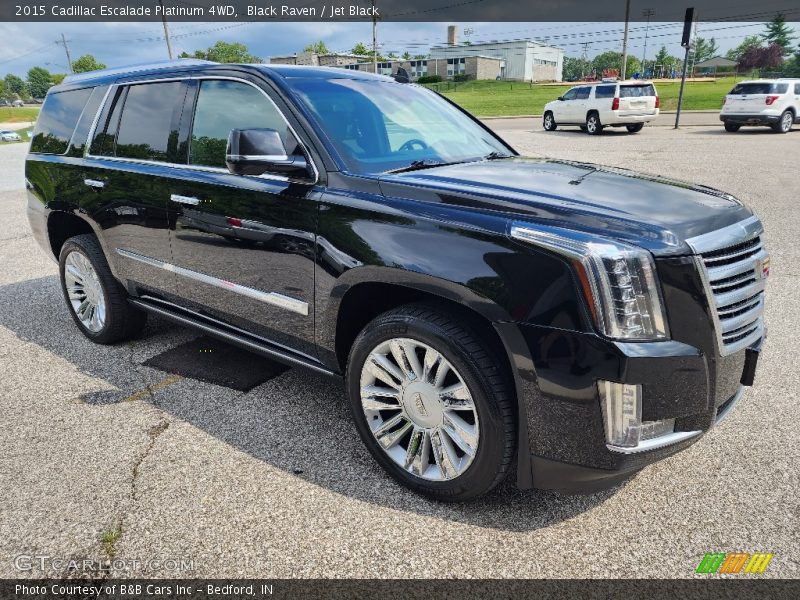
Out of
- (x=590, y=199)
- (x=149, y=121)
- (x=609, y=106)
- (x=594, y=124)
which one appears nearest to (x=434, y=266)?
(x=590, y=199)

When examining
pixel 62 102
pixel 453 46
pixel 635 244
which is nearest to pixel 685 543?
pixel 635 244

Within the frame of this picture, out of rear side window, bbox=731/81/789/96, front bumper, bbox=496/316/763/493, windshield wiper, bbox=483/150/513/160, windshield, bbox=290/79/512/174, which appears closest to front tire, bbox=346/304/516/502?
front bumper, bbox=496/316/763/493

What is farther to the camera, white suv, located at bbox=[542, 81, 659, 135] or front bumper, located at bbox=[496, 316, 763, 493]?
white suv, located at bbox=[542, 81, 659, 135]

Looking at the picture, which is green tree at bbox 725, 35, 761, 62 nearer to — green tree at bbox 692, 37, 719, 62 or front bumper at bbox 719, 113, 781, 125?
green tree at bbox 692, 37, 719, 62

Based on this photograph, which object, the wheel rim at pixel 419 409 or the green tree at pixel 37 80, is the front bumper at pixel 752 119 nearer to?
the wheel rim at pixel 419 409

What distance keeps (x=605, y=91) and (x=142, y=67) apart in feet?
71.4

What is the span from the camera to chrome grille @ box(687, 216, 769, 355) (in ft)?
7.38

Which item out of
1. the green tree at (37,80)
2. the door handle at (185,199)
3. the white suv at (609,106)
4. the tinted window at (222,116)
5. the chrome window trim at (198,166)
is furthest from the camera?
the green tree at (37,80)

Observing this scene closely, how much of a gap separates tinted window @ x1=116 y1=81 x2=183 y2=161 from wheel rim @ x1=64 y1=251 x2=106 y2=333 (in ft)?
3.25

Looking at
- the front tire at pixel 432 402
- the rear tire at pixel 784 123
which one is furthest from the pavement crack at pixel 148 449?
the rear tire at pixel 784 123

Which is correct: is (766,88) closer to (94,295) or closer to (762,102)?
(762,102)

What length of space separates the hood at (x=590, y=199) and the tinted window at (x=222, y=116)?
2.68ft

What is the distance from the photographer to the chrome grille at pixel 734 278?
225cm

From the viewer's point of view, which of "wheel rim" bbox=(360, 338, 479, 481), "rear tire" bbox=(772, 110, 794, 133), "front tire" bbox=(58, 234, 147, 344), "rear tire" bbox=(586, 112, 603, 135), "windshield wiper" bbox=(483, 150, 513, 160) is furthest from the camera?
"rear tire" bbox=(586, 112, 603, 135)
